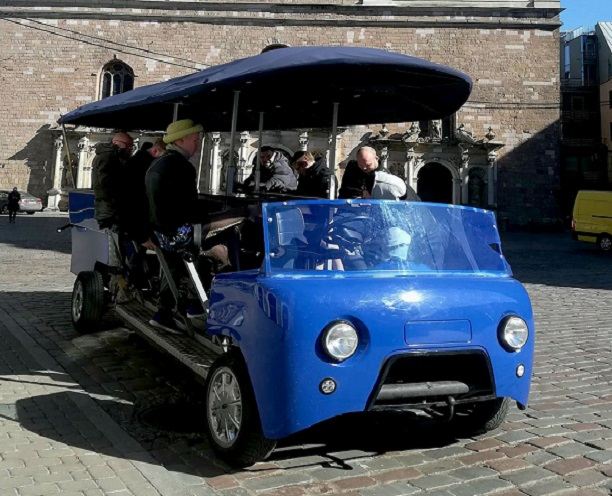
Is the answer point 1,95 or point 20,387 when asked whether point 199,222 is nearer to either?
point 20,387

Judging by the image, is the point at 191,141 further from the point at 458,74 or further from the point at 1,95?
the point at 1,95

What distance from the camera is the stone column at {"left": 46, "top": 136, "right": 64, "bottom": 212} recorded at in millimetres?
28531

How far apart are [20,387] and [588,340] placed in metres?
5.77

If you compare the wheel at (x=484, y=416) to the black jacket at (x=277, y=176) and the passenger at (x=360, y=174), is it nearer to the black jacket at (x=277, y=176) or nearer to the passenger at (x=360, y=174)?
the passenger at (x=360, y=174)

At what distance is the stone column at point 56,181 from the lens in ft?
93.6

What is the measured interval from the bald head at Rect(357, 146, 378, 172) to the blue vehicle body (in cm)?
186

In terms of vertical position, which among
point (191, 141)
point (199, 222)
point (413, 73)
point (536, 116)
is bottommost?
point (199, 222)

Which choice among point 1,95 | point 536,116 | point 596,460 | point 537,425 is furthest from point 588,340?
point 1,95

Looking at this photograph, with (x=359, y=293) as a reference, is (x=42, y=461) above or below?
below

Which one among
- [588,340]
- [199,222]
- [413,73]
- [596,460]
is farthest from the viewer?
[588,340]

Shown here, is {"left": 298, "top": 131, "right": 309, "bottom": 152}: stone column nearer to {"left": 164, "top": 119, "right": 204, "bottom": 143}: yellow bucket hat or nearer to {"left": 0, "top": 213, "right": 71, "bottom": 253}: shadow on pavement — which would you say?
{"left": 0, "top": 213, "right": 71, "bottom": 253}: shadow on pavement

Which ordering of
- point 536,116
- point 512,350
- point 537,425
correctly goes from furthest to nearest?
point 536,116 → point 537,425 → point 512,350

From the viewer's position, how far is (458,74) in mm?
4656

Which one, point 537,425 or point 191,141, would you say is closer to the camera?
point 537,425
